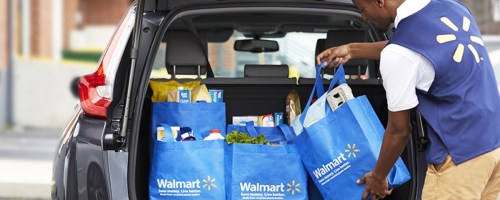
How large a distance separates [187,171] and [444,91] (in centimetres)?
130

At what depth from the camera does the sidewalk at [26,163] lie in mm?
8125

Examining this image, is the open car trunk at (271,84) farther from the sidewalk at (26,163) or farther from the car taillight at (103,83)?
the sidewalk at (26,163)

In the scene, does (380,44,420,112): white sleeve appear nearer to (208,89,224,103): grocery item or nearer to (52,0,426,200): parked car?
(52,0,426,200): parked car

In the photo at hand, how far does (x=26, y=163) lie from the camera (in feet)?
35.6

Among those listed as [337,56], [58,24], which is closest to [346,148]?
[337,56]

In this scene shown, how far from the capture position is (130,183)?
395 centimetres

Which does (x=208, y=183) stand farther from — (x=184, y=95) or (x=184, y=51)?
(x=184, y=51)

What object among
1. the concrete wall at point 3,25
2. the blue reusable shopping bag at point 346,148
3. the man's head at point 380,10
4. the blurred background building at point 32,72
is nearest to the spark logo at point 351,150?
the blue reusable shopping bag at point 346,148

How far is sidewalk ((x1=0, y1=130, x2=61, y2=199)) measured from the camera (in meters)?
8.12

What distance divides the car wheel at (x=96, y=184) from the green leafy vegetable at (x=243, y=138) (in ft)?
2.25

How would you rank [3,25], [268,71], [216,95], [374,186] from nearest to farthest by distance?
[374,186] → [216,95] → [268,71] → [3,25]

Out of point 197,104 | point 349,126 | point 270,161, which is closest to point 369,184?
point 349,126

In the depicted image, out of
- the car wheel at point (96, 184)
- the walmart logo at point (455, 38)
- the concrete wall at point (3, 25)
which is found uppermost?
the walmart logo at point (455, 38)

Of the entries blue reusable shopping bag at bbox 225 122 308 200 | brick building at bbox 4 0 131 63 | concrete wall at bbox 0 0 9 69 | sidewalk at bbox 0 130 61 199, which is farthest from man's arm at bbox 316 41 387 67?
concrete wall at bbox 0 0 9 69
